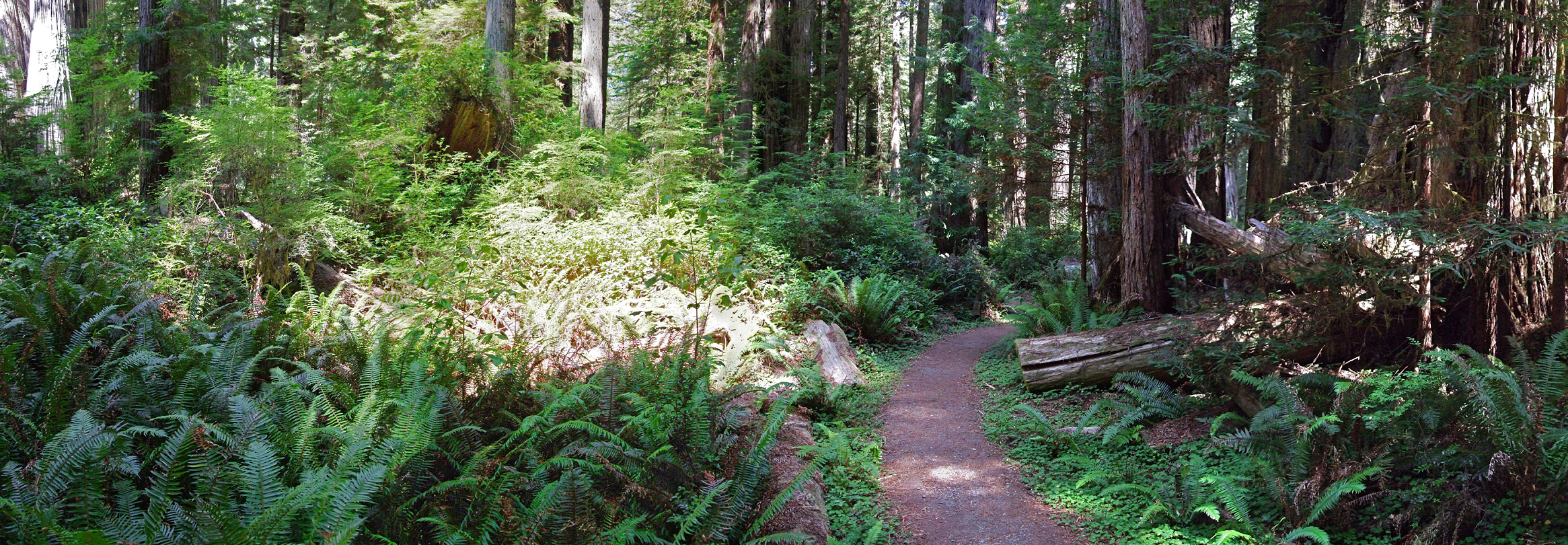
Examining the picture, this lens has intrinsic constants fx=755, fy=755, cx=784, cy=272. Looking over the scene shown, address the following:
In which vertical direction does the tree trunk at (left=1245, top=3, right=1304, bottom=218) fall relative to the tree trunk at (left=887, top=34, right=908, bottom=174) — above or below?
below

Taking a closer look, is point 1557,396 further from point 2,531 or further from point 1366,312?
point 2,531

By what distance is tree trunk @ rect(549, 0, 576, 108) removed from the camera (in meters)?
15.2

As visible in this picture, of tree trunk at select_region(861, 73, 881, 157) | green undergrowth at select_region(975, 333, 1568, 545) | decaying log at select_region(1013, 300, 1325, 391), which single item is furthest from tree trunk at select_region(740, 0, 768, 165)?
green undergrowth at select_region(975, 333, 1568, 545)

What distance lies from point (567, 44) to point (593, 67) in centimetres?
253

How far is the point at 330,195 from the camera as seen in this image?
8742 mm

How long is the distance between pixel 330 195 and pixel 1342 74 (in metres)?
9.84

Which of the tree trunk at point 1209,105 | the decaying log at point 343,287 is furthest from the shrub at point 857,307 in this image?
the decaying log at point 343,287

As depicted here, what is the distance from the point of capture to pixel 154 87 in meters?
10.4

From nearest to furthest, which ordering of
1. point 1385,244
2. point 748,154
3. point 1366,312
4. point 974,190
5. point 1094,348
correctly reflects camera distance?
point 1385,244, point 1366,312, point 1094,348, point 974,190, point 748,154

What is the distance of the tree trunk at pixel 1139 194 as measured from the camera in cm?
764

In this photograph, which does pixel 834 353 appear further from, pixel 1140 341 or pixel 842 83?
pixel 842 83

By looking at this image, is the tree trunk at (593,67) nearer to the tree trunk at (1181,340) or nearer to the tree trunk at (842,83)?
the tree trunk at (842,83)

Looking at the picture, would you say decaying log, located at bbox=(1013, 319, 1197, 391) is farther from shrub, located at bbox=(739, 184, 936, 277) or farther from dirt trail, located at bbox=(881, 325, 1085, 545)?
shrub, located at bbox=(739, 184, 936, 277)

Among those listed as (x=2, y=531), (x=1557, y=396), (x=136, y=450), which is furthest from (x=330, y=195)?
(x=1557, y=396)
